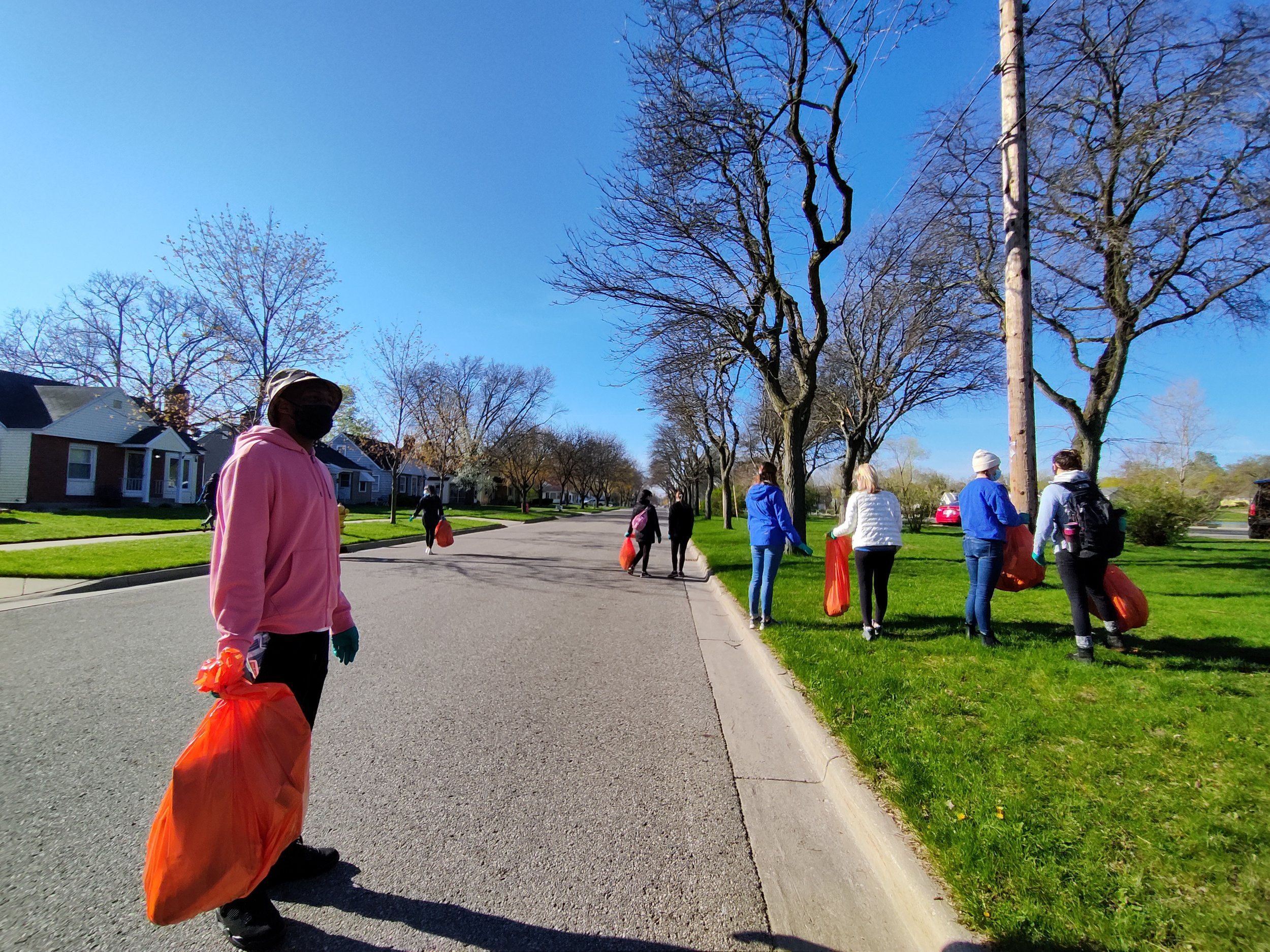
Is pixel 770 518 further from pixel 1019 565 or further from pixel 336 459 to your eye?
pixel 336 459

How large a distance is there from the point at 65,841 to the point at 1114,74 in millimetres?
19252

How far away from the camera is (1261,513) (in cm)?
2645

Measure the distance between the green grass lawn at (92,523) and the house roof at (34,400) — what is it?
15.3ft

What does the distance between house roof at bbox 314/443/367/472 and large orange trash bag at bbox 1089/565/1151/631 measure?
4742 centimetres

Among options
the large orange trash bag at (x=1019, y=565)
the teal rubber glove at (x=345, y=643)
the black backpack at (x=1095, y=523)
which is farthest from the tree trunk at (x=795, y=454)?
the teal rubber glove at (x=345, y=643)

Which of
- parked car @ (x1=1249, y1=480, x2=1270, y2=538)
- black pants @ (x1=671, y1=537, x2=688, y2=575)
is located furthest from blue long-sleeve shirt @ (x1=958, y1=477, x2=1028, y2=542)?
parked car @ (x1=1249, y1=480, x2=1270, y2=538)

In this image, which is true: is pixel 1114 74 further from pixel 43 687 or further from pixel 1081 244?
pixel 43 687

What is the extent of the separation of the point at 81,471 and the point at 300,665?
3586 cm

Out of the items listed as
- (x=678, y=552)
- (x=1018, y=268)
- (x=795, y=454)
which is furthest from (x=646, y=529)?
(x=1018, y=268)

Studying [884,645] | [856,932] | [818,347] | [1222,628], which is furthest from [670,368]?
[856,932]

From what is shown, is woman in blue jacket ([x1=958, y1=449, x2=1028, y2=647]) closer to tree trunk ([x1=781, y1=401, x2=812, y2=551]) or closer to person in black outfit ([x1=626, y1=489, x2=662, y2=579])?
person in black outfit ([x1=626, y1=489, x2=662, y2=579])

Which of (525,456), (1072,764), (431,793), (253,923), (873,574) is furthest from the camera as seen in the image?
(525,456)

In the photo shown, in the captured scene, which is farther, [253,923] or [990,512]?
[990,512]

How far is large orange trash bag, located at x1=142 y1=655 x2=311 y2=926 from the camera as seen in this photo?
1.68 metres
